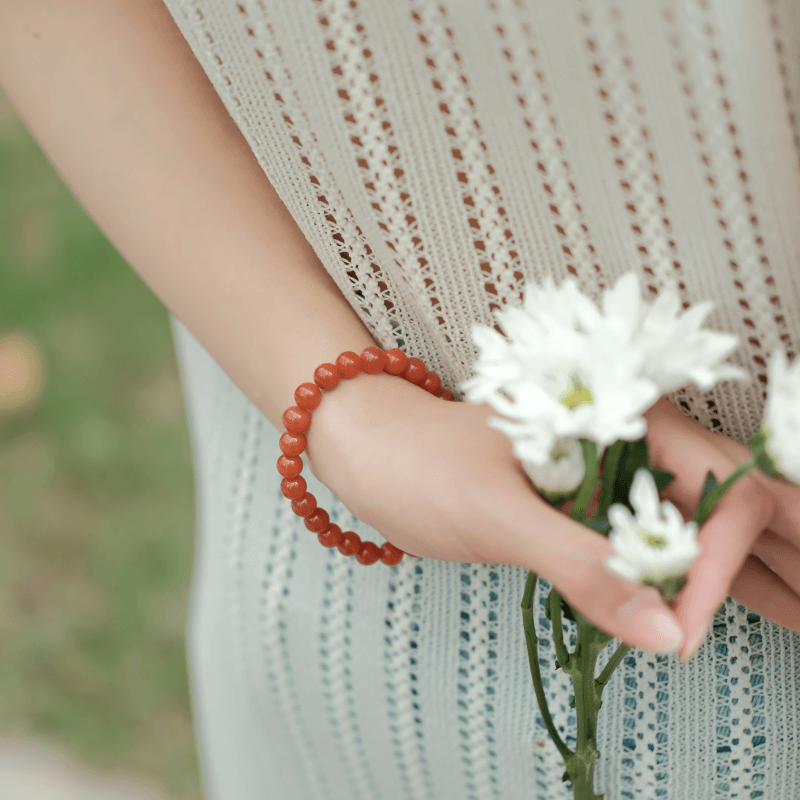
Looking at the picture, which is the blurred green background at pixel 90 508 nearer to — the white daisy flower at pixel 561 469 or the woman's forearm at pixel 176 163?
the woman's forearm at pixel 176 163

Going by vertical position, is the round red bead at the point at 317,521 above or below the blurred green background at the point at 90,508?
below

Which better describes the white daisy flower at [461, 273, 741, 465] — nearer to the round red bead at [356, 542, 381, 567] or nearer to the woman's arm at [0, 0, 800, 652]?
the woman's arm at [0, 0, 800, 652]

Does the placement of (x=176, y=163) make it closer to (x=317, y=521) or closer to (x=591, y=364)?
(x=317, y=521)

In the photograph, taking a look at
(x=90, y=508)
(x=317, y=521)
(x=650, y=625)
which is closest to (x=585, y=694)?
(x=650, y=625)

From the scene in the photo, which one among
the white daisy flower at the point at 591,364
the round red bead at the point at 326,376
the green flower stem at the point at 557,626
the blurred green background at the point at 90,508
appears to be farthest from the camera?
the blurred green background at the point at 90,508

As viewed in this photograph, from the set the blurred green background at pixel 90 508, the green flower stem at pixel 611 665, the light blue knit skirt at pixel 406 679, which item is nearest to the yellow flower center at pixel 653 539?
the green flower stem at pixel 611 665

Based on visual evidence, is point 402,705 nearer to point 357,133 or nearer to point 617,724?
point 617,724

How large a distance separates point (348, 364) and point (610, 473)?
Answer: 0.21 m

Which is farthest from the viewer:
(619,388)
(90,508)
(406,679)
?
(90,508)

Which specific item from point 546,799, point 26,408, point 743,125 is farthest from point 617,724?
point 26,408

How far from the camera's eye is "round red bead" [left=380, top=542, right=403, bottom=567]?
0.61m

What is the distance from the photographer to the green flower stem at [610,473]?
41 cm

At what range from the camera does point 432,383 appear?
23.2 inches

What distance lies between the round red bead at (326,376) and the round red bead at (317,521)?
0.32 ft
